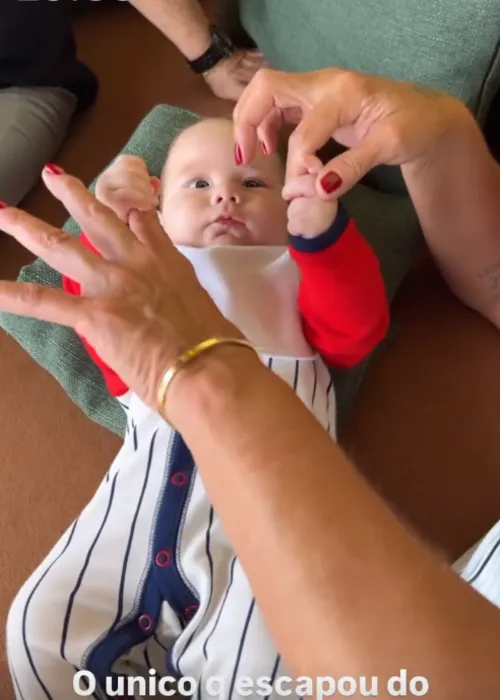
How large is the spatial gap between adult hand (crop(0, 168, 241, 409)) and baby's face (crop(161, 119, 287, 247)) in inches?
12.6

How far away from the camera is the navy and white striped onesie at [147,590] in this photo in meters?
0.83

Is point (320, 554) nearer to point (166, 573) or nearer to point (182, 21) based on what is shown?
point (166, 573)

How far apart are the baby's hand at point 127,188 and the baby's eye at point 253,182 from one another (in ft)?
0.44

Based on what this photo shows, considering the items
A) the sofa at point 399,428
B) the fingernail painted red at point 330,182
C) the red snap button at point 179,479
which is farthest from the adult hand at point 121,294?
the sofa at point 399,428

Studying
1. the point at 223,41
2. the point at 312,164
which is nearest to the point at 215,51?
Answer: the point at 223,41

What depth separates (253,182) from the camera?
42.8 inches

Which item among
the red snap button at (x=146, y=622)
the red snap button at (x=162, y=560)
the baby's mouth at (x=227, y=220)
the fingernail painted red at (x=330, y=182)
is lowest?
the red snap button at (x=146, y=622)

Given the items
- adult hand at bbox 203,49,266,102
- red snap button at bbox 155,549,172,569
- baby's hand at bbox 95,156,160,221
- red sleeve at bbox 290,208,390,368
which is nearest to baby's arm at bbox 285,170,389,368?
red sleeve at bbox 290,208,390,368

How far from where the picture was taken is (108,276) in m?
0.66

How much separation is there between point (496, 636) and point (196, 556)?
44cm

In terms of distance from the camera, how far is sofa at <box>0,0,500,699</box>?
1025mm

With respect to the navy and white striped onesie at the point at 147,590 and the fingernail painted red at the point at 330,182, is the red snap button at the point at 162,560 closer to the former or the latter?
the navy and white striped onesie at the point at 147,590

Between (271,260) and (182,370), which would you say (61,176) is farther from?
(271,260)

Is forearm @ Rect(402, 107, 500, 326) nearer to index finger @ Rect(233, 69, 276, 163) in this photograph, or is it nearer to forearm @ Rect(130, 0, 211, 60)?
index finger @ Rect(233, 69, 276, 163)
